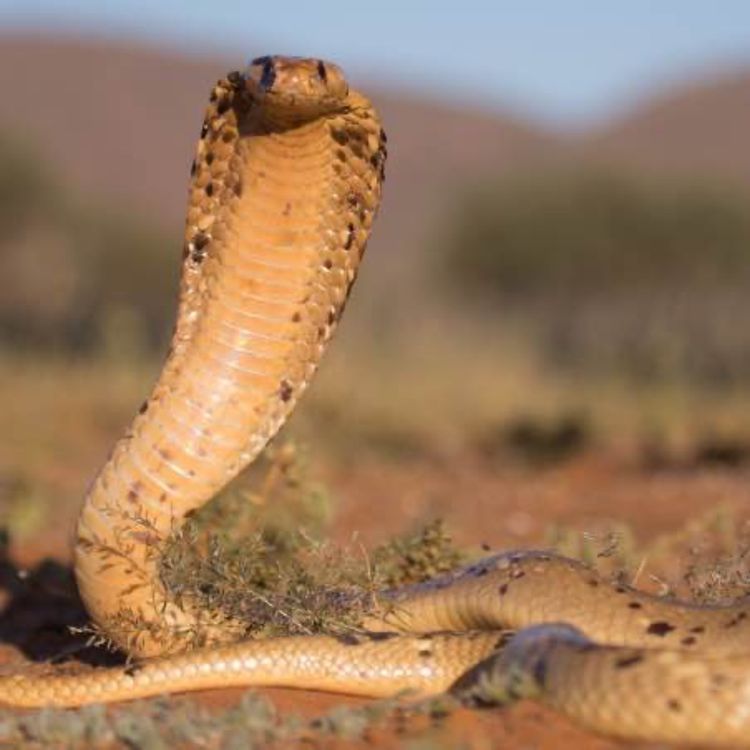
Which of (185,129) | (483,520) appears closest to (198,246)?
(483,520)

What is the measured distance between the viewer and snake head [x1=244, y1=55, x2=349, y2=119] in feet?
13.9

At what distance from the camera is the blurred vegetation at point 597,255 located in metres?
25.4

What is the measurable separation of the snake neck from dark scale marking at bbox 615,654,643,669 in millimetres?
1249

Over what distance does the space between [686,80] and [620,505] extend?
75.3m

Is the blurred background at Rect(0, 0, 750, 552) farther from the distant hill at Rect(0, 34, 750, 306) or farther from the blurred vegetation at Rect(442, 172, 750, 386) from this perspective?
the distant hill at Rect(0, 34, 750, 306)

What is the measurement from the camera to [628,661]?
153 inches

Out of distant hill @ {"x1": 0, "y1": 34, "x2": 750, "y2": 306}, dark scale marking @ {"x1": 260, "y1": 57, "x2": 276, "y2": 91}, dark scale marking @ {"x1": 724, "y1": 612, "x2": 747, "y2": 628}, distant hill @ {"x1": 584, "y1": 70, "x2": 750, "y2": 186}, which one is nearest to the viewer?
dark scale marking @ {"x1": 260, "y1": 57, "x2": 276, "y2": 91}

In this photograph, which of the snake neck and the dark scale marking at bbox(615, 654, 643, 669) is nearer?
the dark scale marking at bbox(615, 654, 643, 669)

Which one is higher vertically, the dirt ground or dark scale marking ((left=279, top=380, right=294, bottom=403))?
dark scale marking ((left=279, top=380, right=294, bottom=403))

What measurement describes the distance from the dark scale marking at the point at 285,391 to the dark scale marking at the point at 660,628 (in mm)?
1114

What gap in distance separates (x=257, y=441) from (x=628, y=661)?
50.3 inches

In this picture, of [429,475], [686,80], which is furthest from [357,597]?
[686,80]

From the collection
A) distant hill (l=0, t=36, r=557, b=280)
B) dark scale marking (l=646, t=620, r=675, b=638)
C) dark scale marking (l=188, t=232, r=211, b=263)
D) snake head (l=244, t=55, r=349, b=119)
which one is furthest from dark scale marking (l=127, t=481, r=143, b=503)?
distant hill (l=0, t=36, r=557, b=280)

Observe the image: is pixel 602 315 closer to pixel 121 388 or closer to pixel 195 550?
pixel 121 388
